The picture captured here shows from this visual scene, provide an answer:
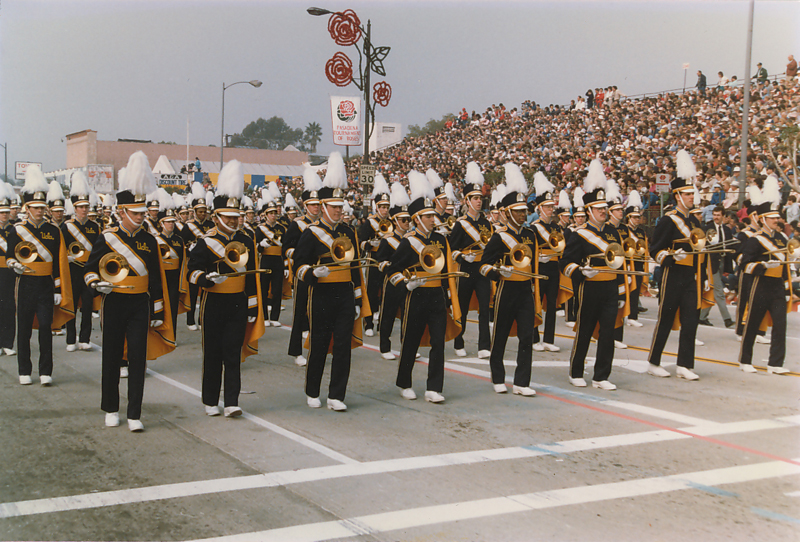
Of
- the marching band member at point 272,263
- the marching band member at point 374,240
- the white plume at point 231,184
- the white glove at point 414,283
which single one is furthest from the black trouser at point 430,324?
the marching band member at point 272,263

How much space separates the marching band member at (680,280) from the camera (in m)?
9.36

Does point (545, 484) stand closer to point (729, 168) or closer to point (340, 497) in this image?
point (340, 497)

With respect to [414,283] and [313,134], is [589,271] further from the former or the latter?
[313,134]

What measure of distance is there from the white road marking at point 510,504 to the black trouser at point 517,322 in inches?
111

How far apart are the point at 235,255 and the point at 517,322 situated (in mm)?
3390

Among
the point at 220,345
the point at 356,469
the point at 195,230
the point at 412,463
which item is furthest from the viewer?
the point at 195,230

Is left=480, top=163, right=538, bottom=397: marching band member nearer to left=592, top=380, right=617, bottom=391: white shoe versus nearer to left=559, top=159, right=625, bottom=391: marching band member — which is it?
left=559, top=159, right=625, bottom=391: marching band member

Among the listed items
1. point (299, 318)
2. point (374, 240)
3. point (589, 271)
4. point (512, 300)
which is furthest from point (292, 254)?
point (589, 271)

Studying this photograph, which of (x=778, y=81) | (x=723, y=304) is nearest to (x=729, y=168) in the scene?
(x=778, y=81)

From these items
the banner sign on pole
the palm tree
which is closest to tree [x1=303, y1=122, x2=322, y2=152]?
the palm tree

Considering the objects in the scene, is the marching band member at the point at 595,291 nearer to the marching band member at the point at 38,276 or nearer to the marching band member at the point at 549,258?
the marching band member at the point at 549,258

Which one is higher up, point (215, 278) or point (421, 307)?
point (215, 278)

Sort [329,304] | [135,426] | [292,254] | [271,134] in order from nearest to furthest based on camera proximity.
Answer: [135,426] → [329,304] → [292,254] → [271,134]

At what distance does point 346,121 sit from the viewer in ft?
88.8
